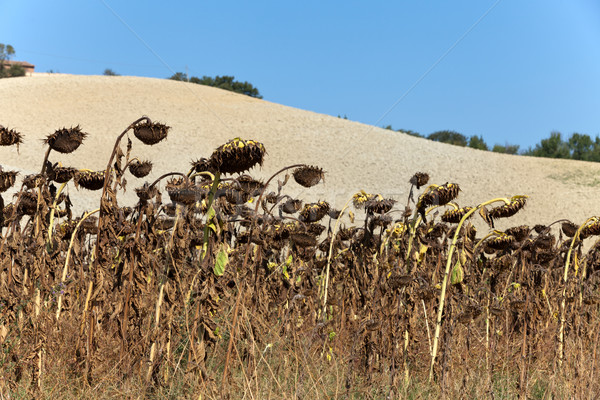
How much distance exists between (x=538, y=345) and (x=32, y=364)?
14.0 feet

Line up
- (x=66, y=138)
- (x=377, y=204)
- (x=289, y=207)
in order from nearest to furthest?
(x=66, y=138), (x=377, y=204), (x=289, y=207)

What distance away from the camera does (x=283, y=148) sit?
35688 mm

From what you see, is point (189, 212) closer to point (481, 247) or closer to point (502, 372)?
point (502, 372)

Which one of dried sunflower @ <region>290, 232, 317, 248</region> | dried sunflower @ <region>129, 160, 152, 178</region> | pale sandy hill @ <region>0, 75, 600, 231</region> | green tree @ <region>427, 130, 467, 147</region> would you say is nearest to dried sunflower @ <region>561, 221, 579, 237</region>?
dried sunflower @ <region>290, 232, 317, 248</region>

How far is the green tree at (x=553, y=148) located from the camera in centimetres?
5473

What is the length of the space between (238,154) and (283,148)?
32956 millimetres

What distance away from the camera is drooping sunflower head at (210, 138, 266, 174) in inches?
112

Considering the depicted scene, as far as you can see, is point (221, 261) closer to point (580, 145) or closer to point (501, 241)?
point (501, 241)

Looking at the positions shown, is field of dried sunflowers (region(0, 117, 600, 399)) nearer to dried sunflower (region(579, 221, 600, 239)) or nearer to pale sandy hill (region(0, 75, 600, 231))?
dried sunflower (region(579, 221, 600, 239))

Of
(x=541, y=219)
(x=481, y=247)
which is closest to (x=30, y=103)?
(x=541, y=219)

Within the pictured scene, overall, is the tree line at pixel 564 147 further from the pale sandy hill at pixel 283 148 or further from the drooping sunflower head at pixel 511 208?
the drooping sunflower head at pixel 511 208

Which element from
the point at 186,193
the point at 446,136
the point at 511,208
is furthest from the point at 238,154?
the point at 446,136

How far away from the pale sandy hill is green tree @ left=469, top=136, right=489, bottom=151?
20.5 m

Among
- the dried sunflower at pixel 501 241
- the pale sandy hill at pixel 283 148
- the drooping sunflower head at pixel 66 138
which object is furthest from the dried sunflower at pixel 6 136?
the pale sandy hill at pixel 283 148
